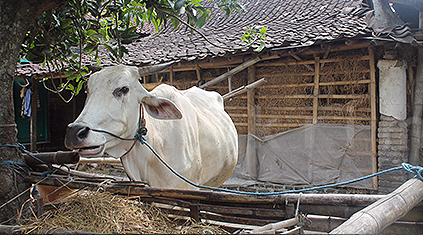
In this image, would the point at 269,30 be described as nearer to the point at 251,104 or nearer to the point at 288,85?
the point at 288,85

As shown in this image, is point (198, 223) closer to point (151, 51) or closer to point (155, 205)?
point (155, 205)

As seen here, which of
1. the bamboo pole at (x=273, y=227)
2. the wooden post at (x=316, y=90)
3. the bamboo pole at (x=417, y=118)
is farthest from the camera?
the wooden post at (x=316, y=90)

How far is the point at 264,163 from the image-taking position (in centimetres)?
725

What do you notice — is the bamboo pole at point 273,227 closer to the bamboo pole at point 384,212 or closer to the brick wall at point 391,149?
the bamboo pole at point 384,212

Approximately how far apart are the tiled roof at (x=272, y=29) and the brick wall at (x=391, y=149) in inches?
77.5

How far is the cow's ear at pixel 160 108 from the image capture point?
2.44 m

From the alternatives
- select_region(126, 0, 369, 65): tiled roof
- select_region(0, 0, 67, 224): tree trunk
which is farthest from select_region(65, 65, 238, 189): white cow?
select_region(126, 0, 369, 65): tiled roof

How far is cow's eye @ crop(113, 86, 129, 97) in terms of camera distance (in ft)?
7.66

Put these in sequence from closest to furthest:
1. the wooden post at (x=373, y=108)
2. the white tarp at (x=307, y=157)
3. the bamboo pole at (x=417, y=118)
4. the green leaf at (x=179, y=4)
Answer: the green leaf at (x=179, y=4)
the bamboo pole at (x=417, y=118)
the wooden post at (x=373, y=108)
the white tarp at (x=307, y=157)

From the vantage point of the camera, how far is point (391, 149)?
5.76 meters

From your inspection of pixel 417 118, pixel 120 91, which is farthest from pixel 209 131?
pixel 417 118

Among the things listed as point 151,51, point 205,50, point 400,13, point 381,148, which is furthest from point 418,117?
point 151,51

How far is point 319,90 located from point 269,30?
2.07 metres

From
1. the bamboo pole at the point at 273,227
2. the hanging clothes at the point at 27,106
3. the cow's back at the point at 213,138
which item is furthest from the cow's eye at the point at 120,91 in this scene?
the hanging clothes at the point at 27,106
